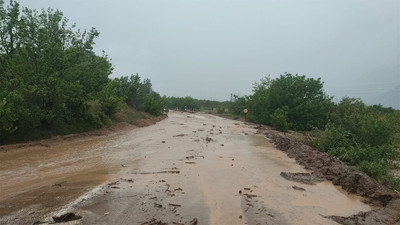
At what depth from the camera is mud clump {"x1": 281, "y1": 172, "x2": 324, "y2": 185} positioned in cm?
1037

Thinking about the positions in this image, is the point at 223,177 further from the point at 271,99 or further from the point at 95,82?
the point at 271,99

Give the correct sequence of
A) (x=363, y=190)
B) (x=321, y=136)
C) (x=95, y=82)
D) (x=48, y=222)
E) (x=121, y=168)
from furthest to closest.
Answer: (x=95, y=82)
(x=321, y=136)
(x=121, y=168)
(x=363, y=190)
(x=48, y=222)

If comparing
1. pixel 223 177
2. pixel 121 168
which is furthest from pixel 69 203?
pixel 223 177

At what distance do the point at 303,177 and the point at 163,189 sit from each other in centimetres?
526

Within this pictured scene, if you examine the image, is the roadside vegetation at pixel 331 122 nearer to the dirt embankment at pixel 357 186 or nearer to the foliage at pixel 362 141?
the foliage at pixel 362 141

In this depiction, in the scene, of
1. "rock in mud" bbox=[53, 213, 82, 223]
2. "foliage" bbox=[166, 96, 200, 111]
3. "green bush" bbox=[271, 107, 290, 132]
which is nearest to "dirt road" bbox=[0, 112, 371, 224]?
"rock in mud" bbox=[53, 213, 82, 223]

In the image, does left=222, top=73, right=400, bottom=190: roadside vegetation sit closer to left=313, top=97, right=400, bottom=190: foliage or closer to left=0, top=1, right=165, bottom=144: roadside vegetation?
left=313, top=97, right=400, bottom=190: foliage

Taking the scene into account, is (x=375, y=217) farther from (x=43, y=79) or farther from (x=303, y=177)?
(x=43, y=79)

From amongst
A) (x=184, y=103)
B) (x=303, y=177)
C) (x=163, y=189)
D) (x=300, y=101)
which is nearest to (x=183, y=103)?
(x=184, y=103)

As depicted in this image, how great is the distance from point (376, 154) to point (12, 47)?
20.9 metres

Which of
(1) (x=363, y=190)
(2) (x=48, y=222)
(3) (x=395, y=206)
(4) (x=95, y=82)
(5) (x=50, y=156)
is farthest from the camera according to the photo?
(4) (x=95, y=82)

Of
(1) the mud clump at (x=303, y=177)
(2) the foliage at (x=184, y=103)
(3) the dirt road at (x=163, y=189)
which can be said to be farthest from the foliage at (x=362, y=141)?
(2) the foliage at (x=184, y=103)

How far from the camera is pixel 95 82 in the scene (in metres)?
20.9

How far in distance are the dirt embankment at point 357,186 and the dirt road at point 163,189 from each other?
41 cm
